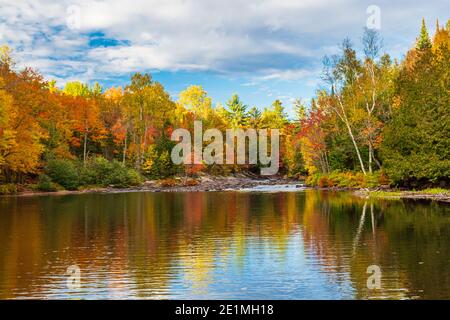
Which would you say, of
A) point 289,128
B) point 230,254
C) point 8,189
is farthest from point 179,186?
point 230,254

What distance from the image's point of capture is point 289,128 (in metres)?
81.2

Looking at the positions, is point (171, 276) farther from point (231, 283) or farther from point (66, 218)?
point (66, 218)

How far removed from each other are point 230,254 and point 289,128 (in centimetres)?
6849

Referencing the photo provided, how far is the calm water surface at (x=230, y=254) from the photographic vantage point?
397 inches

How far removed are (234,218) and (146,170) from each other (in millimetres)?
39484

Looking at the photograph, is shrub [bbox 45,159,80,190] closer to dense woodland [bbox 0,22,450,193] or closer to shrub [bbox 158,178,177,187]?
dense woodland [bbox 0,22,450,193]

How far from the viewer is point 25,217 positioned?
2423 centimetres

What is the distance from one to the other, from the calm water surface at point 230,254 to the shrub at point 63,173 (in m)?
24.9

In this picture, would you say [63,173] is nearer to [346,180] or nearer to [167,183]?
[167,183]

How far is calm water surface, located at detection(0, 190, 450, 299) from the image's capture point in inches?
397

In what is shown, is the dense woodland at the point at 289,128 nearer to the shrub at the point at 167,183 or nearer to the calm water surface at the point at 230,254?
the shrub at the point at 167,183

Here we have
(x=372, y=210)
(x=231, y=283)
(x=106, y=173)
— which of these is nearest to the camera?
(x=231, y=283)

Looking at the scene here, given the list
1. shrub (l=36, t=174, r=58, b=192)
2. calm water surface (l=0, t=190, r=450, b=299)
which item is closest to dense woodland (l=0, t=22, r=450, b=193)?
shrub (l=36, t=174, r=58, b=192)
